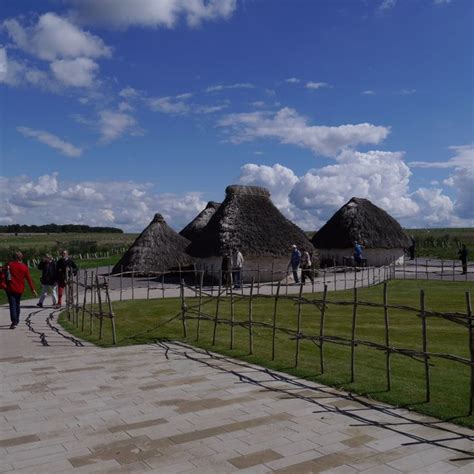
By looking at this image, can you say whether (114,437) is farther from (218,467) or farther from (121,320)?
(121,320)

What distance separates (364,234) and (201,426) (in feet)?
78.0

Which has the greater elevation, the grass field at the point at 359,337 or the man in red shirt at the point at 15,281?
the man in red shirt at the point at 15,281

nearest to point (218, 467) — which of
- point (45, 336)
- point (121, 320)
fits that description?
point (45, 336)

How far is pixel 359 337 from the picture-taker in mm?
8852

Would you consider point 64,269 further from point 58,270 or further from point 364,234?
point 364,234

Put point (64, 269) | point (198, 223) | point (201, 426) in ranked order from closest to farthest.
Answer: point (201, 426) < point (64, 269) < point (198, 223)

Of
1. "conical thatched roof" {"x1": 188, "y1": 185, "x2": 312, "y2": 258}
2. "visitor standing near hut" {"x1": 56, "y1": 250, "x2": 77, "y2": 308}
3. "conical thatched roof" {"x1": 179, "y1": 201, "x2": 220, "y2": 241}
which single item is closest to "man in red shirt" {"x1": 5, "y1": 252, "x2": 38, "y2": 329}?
"visitor standing near hut" {"x1": 56, "y1": 250, "x2": 77, "y2": 308}

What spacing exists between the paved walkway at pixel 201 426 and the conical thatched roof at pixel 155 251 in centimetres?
1588

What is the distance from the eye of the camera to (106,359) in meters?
7.50

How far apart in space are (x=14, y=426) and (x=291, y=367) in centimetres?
342

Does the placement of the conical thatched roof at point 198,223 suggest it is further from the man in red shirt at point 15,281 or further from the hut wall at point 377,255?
the man in red shirt at point 15,281

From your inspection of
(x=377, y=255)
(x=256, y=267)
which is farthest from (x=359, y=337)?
(x=377, y=255)

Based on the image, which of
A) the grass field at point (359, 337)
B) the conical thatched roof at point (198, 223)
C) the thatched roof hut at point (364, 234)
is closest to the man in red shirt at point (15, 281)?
the grass field at point (359, 337)

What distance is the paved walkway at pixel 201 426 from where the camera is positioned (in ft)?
12.6
